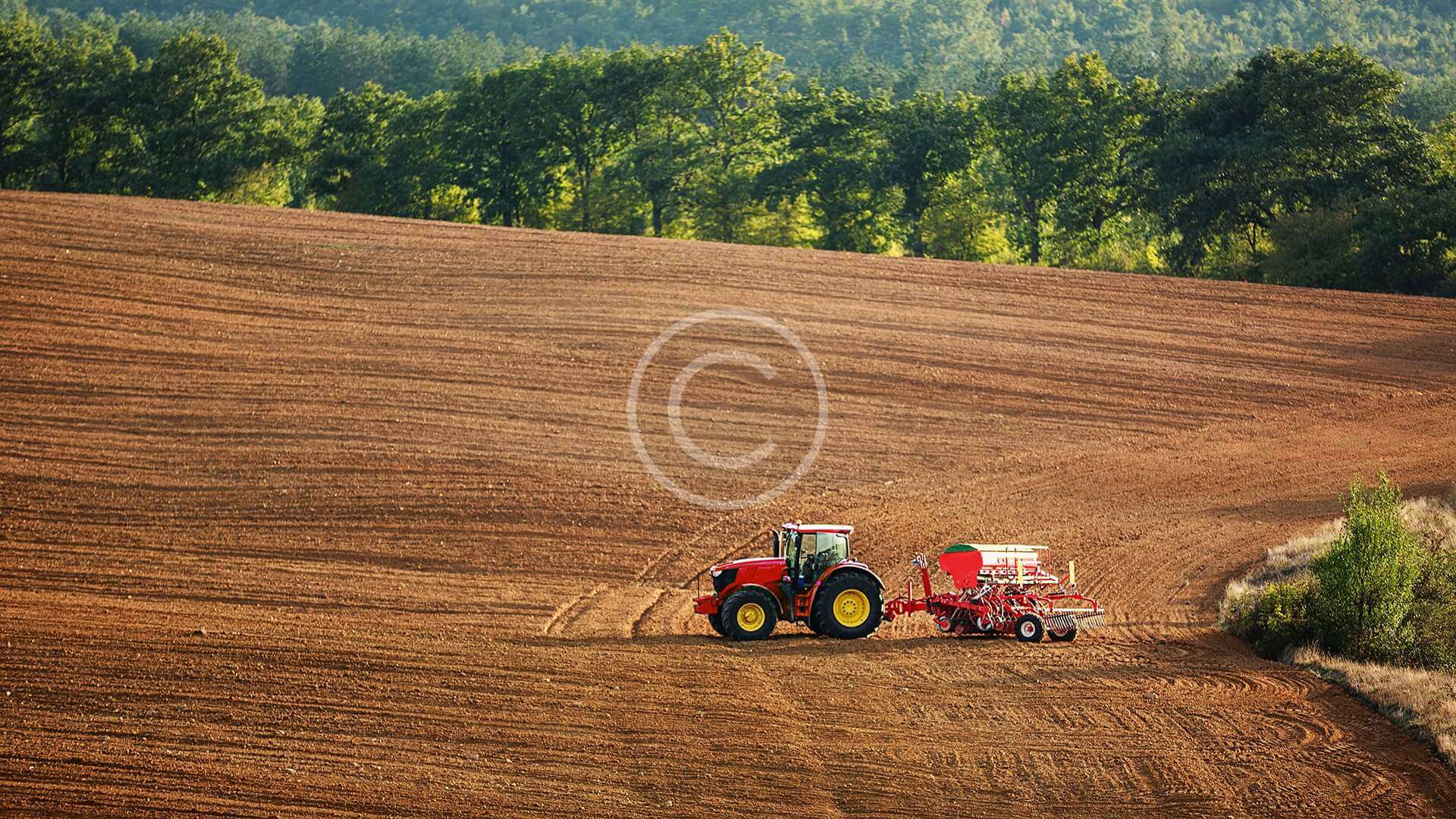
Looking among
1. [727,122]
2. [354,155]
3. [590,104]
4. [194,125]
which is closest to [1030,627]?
[590,104]

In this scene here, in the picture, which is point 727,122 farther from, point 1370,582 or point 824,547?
point 1370,582

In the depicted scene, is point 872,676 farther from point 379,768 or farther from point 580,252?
point 580,252

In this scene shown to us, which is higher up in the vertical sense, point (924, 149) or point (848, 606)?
point (924, 149)

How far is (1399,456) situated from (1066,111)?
3572 centimetres

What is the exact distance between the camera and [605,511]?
77.9 feet

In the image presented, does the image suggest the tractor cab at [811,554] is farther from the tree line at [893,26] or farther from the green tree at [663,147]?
the tree line at [893,26]

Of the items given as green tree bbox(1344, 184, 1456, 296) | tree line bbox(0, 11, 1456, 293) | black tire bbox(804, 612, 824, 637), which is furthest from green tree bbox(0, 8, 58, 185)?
green tree bbox(1344, 184, 1456, 296)

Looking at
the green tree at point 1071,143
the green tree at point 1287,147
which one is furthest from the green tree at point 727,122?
the green tree at point 1287,147

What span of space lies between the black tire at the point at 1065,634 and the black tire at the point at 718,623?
4.53 meters

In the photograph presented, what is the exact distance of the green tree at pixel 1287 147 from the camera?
48625 millimetres

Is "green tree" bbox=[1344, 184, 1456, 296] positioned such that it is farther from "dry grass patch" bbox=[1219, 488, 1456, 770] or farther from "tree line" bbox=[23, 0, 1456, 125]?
"tree line" bbox=[23, 0, 1456, 125]

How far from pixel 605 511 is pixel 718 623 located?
21.1 ft

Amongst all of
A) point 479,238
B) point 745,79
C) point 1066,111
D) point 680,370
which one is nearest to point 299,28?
point 745,79

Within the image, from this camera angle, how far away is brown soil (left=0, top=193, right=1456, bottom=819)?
13.5 meters
